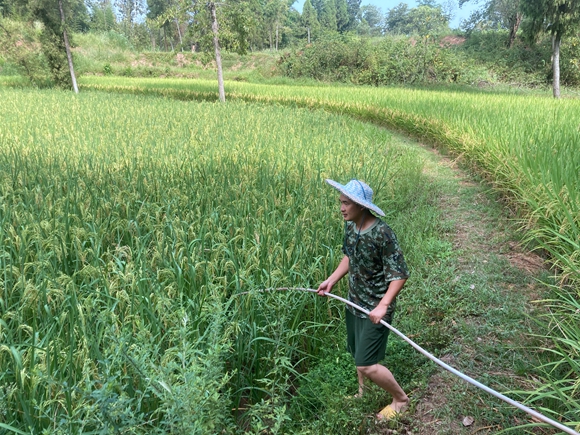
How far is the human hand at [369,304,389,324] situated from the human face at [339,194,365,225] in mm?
460

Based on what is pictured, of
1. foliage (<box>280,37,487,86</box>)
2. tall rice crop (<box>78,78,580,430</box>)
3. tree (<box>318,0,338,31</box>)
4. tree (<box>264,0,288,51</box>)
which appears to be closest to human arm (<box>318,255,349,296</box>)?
tall rice crop (<box>78,78,580,430</box>)

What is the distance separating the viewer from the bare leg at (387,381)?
79.0 inches

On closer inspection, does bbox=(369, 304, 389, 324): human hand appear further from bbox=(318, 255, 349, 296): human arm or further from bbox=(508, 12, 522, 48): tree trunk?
bbox=(508, 12, 522, 48): tree trunk

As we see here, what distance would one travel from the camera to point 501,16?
2905 centimetres

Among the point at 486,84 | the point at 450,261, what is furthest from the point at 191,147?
the point at 486,84

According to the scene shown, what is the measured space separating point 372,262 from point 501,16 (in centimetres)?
3458

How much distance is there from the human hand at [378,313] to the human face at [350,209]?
0.46m

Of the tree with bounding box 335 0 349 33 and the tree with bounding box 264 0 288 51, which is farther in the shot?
the tree with bounding box 335 0 349 33

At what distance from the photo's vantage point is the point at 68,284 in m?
2.18

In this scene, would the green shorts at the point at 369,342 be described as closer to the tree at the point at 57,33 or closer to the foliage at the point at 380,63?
the tree at the point at 57,33

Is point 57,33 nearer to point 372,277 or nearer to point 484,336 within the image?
point 372,277

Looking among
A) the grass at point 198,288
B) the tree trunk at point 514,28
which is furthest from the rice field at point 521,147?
the tree trunk at point 514,28

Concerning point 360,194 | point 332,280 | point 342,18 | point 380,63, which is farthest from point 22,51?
point 342,18

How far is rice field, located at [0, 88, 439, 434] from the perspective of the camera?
1591mm
